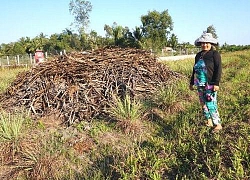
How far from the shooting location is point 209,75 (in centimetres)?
363

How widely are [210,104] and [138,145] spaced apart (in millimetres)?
1183

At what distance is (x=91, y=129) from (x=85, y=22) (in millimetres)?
38217

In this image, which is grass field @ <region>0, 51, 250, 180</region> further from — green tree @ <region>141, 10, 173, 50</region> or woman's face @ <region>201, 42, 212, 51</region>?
green tree @ <region>141, 10, 173, 50</region>

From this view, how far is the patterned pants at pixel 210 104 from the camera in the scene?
3.59 m

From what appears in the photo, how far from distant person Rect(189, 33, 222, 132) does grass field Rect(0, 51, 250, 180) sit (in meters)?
0.21

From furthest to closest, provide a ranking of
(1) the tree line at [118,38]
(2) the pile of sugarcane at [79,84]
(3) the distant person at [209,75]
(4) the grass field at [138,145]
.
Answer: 1. (1) the tree line at [118,38]
2. (2) the pile of sugarcane at [79,84]
3. (3) the distant person at [209,75]
4. (4) the grass field at [138,145]

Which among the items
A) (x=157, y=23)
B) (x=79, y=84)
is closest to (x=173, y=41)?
(x=157, y=23)

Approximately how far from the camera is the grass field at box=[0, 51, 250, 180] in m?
2.79

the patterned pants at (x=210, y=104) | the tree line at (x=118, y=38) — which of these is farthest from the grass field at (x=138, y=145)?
the tree line at (x=118, y=38)

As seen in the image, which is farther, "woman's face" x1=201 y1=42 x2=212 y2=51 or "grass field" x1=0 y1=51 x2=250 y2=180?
"woman's face" x1=201 y1=42 x2=212 y2=51

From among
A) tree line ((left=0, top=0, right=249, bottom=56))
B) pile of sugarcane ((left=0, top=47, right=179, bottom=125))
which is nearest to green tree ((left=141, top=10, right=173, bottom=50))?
tree line ((left=0, top=0, right=249, bottom=56))

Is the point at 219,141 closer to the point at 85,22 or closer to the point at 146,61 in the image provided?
the point at 146,61

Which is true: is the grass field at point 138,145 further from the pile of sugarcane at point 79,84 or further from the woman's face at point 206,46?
the woman's face at point 206,46

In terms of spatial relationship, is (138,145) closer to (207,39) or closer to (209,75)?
(209,75)
